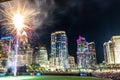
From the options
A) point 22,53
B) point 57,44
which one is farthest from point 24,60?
point 57,44

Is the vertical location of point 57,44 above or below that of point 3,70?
above

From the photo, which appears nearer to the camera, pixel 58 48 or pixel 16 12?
pixel 16 12

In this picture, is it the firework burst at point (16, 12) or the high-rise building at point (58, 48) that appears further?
the high-rise building at point (58, 48)

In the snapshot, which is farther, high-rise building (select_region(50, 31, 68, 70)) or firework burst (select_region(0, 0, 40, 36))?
high-rise building (select_region(50, 31, 68, 70))

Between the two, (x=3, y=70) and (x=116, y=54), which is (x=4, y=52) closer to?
(x=3, y=70)

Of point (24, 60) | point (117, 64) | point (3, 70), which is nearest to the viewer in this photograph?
point (117, 64)

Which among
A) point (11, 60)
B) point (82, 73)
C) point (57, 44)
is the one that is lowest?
point (82, 73)

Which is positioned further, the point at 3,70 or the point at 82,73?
the point at 3,70

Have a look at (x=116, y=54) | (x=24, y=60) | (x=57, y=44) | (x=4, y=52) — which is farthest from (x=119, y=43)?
(x=24, y=60)

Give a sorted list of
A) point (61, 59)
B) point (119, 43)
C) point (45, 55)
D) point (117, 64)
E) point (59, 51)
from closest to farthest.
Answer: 1. point (119, 43)
2. point (117, 64)
3. point (61, 59)
4. point (59, 51)
5. point (45, 55)
